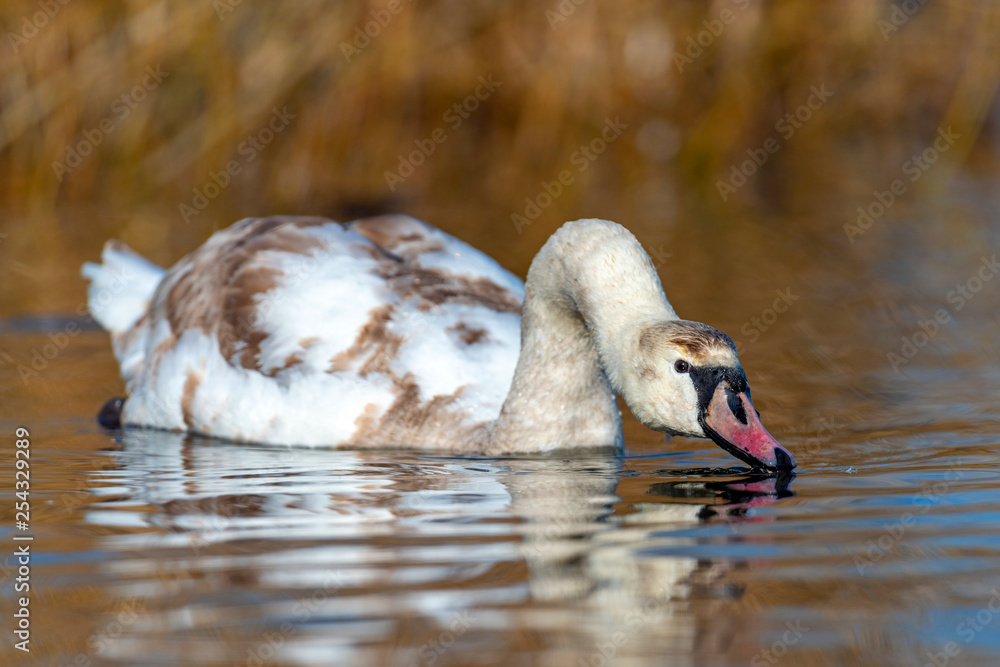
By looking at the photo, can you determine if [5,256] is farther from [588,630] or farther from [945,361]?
[588,630]

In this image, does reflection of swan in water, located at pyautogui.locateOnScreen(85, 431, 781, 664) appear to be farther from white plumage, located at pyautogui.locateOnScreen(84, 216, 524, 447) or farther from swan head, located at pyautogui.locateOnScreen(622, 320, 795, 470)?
white plumage, located at pyautogui.locateOnScreen(84, 216, 524, 447)

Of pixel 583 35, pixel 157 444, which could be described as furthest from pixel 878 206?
Answer: pixel 157 444

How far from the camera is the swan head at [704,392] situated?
5531 mm

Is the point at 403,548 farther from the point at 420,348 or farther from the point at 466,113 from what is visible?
the point at 466,113

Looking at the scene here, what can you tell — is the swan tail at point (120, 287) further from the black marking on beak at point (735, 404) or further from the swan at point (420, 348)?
the black marking on beak at point (735, 404)

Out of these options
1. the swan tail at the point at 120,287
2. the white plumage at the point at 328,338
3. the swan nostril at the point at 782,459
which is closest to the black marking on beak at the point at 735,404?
the swan nostril at the point at 782,459

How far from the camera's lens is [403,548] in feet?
16.1

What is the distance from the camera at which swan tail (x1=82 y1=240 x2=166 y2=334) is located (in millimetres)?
8898

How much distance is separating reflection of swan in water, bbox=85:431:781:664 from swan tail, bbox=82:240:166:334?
2.29 metres

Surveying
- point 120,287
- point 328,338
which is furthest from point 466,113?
point 328,338

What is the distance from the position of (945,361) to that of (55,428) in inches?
192

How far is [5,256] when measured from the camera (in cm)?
1280

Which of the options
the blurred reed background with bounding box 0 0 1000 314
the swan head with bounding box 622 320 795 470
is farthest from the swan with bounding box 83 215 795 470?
the blurred reed background with bounding box 0 0 1000 314

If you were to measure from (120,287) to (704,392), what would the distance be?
4.70 m
